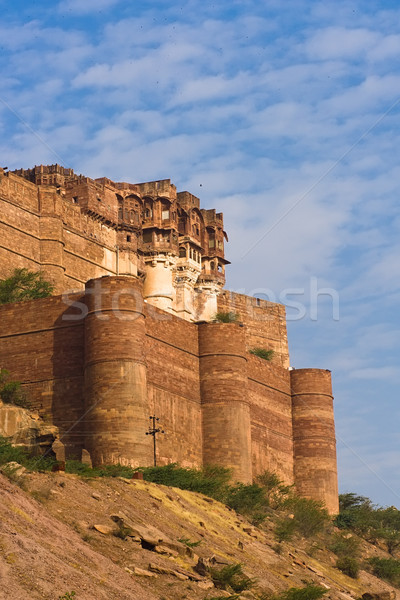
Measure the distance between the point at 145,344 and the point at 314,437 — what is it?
1231 centimetres

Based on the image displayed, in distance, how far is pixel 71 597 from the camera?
20500 mm

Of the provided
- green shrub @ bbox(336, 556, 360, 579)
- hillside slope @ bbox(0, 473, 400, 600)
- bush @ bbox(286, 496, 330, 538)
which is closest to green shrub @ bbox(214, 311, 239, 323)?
bush @ bbox(286, 496, 330, 538)

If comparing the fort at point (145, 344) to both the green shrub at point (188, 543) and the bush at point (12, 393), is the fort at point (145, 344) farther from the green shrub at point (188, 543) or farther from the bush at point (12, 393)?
the green shrub at point (188, 543)

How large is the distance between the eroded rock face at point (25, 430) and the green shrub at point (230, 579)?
10.7 metres

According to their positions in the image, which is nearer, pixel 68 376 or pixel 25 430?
pixel 25 430

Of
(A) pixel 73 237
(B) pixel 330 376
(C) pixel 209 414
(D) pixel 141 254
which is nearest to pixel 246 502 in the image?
(C) pixel 209 414

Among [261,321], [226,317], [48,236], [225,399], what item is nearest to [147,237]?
[226,317]

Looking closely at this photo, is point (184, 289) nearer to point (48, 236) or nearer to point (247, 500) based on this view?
point (48, 236)

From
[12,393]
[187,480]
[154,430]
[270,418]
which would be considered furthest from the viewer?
[270,418]

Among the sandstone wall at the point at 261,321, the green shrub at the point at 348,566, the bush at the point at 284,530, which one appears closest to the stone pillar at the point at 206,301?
the sandstone wall at the point at 261,321

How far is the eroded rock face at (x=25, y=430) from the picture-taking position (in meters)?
37.0

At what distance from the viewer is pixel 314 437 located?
1989 inches

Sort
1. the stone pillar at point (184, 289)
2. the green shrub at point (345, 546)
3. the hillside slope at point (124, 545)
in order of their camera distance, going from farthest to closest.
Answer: the stone pillar at point (184, 289) → the green shrub at point (345, 546) → the hillside slope at point (124, 545)

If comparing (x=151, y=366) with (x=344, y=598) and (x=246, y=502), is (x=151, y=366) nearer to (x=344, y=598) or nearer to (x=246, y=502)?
(x=246, y=502)
